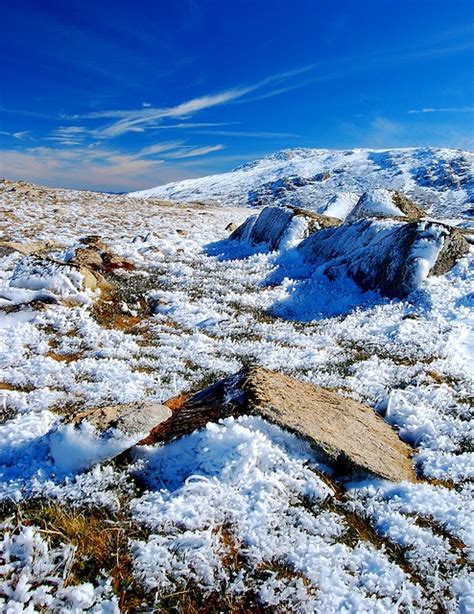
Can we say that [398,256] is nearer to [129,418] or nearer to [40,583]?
[129,418]

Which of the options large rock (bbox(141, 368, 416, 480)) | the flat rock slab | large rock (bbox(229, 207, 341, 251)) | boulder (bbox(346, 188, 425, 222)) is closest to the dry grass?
the flat rock slab

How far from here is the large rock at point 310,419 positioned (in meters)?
6.38

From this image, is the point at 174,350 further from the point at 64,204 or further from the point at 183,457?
the point at 64,204

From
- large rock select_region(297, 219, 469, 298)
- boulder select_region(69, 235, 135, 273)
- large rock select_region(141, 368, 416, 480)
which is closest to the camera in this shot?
large rock select_region(141, 368, 416, 480)

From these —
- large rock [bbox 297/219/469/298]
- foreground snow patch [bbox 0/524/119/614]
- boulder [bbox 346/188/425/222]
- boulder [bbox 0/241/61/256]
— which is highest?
boulder [bbox 346/188/425/222]

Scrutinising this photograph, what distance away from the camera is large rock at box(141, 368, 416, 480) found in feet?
20.9

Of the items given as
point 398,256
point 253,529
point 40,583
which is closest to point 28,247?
point 398,256

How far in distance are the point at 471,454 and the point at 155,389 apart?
273 inches

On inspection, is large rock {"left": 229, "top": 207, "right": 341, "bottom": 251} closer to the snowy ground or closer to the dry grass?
the snowy ground

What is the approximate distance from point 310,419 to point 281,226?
74.1 ft

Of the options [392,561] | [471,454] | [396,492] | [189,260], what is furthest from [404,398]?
[189,260]

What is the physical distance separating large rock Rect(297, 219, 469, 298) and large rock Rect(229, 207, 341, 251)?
6278mm

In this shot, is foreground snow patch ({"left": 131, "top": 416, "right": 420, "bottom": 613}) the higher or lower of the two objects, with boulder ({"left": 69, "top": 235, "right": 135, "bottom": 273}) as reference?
lower

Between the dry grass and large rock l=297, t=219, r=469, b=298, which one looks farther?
large rock l=297, t=219, r=469, b=298
